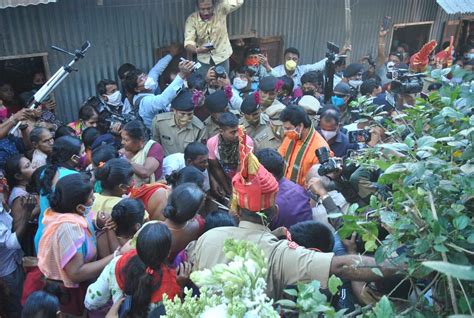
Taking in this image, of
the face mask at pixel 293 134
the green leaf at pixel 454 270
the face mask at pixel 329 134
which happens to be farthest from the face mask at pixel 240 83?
the green leaf at pixel 454 270

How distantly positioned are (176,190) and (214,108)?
2.14 metres

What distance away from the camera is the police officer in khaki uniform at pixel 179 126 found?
4.38 metres

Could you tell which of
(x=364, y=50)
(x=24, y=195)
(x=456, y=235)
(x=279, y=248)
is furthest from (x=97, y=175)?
(x=364, y=50)

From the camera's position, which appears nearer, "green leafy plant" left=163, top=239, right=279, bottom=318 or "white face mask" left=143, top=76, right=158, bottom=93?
"green leafy plant" left=163, top=239, right=279, bottom=318

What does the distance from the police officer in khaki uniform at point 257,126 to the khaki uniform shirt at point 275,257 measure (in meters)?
2.16

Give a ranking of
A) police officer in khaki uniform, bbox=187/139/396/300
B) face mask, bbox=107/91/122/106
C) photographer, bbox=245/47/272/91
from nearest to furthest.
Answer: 1. police officer in khaki uniform, bbox=187/139/396/300
2. face mask, bbox=107/91/122/106
3. photographer, bbox=245/47/272/91

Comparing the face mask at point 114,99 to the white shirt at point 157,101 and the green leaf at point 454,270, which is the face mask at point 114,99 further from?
the green leaf at point 454,270

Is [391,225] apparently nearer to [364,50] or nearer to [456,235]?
[456,235]

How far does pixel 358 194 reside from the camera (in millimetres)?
3129

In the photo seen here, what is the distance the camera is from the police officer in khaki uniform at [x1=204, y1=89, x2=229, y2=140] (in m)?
4.63

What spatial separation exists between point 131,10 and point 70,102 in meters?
1.42

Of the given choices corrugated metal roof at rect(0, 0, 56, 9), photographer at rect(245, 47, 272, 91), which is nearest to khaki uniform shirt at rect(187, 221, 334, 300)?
corrugated metal roof at rect(0, 0, 56, 9)

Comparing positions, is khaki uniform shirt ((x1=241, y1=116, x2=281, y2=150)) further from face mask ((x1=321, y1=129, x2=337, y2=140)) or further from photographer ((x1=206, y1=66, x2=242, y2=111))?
photographer ((x1=206, y1=66, x2=242, y2=111))

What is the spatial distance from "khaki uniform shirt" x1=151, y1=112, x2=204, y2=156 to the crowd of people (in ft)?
0.04
